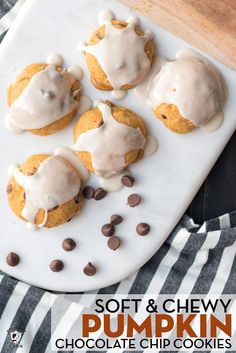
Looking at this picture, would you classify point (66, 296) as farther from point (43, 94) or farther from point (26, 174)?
point (43, 94)

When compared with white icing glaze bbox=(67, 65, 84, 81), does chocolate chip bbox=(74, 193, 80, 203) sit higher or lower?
lower

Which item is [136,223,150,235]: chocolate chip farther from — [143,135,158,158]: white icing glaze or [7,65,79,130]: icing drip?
[7,65,79,130]: icing drip

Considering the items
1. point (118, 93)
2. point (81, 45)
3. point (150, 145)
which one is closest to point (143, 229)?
point (150, 145)

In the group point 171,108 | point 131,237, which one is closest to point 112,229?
point 131,237

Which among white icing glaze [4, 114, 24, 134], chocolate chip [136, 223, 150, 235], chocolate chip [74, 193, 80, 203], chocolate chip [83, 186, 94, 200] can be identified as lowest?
chocolate chip [136, 223, 150, 235]

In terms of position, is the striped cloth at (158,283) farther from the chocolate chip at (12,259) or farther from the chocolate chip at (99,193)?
the chocolate chip at (99,193)

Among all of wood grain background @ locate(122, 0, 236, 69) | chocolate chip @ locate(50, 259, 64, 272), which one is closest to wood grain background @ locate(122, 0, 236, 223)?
wood grain background @ locate(122, 0, 236, 69)
